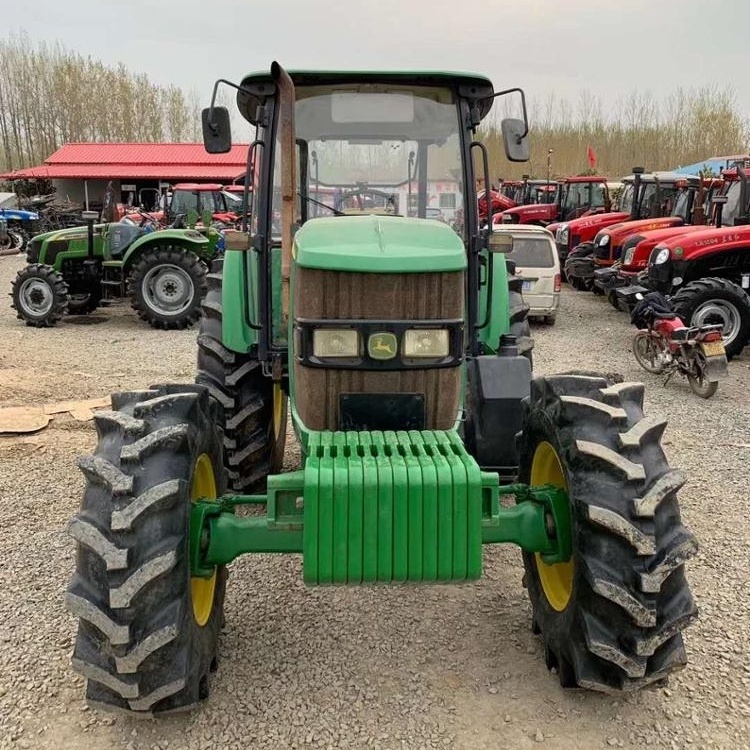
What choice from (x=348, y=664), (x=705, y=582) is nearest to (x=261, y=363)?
(x=348, y=664)

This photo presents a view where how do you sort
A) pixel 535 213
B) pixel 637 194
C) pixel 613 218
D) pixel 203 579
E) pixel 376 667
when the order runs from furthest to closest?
pixel 535 213 → pixel 613 218 → pixel 637 194 → pixel 376 667 → pixel 203 579

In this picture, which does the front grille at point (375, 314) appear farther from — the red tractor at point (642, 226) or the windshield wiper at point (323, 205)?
the red tractor at point (642, 226)

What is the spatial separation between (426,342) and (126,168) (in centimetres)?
3631

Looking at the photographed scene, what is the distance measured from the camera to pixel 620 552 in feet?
8.35

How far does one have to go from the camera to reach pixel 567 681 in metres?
2.81

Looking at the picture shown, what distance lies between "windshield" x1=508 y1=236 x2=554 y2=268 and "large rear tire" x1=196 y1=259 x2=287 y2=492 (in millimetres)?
7171

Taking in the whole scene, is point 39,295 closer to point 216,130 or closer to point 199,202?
point 199,202

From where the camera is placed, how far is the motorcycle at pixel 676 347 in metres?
7.29

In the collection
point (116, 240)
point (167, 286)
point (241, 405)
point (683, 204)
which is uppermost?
point (683, 204)

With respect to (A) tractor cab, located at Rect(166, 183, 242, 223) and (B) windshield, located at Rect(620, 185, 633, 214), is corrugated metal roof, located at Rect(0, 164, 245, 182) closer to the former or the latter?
(A) tractor cab, located at Rect(166, 183, 242, 223)

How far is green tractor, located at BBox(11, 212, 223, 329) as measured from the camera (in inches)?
420

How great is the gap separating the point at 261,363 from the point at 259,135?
3.93ft

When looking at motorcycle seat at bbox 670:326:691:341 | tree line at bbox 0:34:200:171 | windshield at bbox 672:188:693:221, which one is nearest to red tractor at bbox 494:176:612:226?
windshield at bbox 672:188:693:221

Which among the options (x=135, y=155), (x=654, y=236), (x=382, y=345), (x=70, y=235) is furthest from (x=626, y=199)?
(x=135, y=155)
